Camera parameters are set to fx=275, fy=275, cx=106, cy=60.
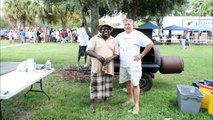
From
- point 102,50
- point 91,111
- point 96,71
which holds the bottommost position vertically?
point 91,111

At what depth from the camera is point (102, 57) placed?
516cm

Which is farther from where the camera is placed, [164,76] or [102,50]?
[164,76]

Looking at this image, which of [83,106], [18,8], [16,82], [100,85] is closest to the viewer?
[16,82]

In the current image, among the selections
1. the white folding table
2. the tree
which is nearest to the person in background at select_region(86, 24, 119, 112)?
the white folding table

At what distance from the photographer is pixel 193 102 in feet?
17.3

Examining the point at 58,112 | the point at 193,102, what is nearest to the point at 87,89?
the point at 58,112

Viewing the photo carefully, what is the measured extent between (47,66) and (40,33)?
2464 cm

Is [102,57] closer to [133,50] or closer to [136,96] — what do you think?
[133,50]

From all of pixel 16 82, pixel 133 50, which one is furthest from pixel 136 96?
pixel 16 82

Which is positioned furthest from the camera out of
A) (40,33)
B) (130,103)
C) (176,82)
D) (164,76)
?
(40,33)

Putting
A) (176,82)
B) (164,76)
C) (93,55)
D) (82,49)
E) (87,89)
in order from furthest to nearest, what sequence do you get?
(82,49)
(164,76)
(176,82)
(87,89)
(93,55)

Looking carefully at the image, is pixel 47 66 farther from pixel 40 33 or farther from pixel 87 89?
pixel 40 33

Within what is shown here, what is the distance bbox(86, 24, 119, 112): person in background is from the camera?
17.1 ft

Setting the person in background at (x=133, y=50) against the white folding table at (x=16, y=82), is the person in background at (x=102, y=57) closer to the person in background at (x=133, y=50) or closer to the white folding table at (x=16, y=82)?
the person in background at (x=133, y=50)
